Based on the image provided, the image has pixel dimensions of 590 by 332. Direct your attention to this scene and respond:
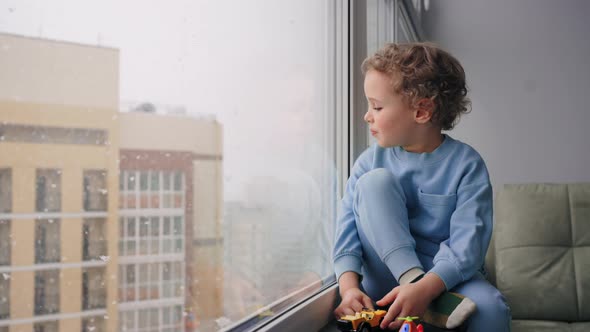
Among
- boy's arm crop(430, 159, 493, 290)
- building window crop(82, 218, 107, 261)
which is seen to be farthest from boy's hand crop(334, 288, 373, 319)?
building window crop(82, 218, 107, 261)

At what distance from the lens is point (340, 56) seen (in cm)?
149

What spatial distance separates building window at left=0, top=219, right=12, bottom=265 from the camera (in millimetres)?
494

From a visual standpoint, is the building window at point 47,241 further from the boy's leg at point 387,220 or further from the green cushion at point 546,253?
the green cushion at point 546,253

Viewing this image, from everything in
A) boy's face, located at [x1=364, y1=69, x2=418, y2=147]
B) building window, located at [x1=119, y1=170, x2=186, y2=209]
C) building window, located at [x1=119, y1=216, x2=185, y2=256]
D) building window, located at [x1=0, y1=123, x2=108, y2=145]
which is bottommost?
building window, located at [x1=119, y1=216, x2=185, y2=256]

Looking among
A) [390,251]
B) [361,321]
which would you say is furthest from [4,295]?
[390,251]

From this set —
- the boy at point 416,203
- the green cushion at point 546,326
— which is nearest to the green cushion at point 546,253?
the green cushion at point 546,326

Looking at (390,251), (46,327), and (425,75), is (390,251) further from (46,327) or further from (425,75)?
(46,327)

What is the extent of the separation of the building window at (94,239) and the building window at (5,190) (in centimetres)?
10

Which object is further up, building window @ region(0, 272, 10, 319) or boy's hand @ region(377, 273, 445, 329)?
building window @ region(0, 272, 10, 319)

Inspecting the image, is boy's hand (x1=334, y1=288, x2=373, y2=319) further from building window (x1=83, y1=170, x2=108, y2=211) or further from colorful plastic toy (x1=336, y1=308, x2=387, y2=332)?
building window (x1=83, y1=170, x2=108, y2=211)

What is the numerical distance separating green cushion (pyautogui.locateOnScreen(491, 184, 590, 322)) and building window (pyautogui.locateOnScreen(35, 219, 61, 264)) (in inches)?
60.2

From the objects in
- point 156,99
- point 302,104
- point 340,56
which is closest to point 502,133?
point 340,56

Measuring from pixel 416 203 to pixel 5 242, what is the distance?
726 millimetres

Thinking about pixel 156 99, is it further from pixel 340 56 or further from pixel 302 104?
pixel 340 56
